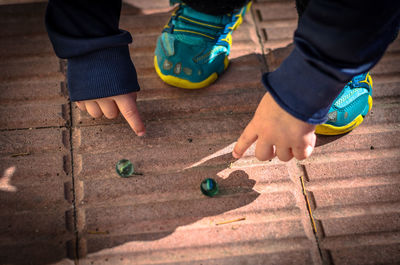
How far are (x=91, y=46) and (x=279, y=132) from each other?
59 cm

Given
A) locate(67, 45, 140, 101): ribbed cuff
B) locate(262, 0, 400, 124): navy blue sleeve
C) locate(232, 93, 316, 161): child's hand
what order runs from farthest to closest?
locate(67, 45, 140, 101): ribbed cuff → locate(232, 93, 316, 161): child's hand → locate(262, 0, 400, 124): navy blue sleeve

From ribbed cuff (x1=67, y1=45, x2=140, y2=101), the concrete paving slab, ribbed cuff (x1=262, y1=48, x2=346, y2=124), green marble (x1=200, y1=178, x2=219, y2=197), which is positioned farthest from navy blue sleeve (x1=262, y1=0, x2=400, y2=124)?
the concrete paving slab

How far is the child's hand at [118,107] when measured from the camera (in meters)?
1.04

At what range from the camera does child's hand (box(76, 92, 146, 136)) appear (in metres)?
1.04

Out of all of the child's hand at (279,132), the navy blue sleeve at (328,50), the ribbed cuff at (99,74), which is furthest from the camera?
the ribbed cuff at (99,74)

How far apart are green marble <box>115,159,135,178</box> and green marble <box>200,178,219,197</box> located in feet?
0.81

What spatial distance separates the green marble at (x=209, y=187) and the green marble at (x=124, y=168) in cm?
25

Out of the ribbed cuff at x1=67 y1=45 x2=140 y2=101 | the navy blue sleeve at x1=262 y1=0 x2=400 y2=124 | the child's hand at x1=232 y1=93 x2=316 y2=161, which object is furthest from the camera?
the ribbed cuff at x1=67 y1=45 x2=140 y2=101

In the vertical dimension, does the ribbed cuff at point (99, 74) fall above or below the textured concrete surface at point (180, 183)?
above

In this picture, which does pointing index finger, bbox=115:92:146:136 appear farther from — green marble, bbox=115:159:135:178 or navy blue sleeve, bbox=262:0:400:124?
navy blue sleeve, bbox=262:0:400:124

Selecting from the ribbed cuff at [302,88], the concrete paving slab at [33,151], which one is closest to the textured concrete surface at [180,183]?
the concrete paving slab at [33,151]

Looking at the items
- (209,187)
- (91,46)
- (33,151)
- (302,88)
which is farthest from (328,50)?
(33,151)

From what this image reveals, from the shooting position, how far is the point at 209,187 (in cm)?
102

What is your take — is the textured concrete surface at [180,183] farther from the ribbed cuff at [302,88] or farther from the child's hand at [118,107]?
the ribbed cuff at [302,88]
